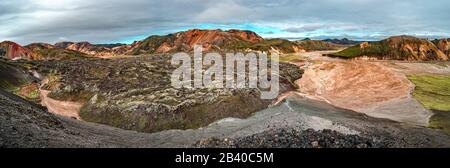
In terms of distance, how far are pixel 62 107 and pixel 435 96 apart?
5930 cm

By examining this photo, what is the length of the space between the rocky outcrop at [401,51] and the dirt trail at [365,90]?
180 ft

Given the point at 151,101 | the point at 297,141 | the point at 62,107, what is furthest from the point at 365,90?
→ the point at 62,107

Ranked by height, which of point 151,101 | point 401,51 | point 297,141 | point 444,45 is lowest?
point 151,101

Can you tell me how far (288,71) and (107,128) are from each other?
57.5m

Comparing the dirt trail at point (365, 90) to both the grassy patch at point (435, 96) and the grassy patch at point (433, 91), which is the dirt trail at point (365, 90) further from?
the grassy patch at point (433, 91)

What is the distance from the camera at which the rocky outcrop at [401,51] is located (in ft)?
503

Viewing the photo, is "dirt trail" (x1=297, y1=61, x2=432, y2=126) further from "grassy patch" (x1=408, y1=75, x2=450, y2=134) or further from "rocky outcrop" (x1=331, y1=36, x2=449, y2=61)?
"rocky outcrop" (x1=331, y1=36, x2=449, y2=61)

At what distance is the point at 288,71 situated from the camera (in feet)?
339

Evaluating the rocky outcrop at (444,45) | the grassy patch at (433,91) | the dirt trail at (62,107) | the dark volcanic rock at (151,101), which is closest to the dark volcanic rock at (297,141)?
the dark volcanic rock at (151,101)

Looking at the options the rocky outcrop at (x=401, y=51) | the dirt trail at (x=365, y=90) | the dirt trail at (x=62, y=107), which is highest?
the rocky outcrop at (x=401, y=51)

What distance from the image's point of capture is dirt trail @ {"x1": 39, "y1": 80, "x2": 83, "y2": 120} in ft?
216

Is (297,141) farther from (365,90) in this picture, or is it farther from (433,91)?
(433,91)

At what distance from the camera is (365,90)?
2923 inches
